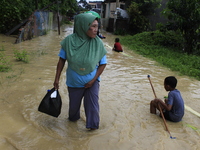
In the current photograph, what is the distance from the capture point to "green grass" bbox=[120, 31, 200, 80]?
7.41 metres

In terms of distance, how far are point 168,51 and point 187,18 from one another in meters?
1.89

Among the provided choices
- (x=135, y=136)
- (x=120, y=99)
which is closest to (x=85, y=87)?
(x=135, y=136)

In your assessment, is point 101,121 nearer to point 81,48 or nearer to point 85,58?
point 85,58

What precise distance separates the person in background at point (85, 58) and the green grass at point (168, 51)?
483 centimetres

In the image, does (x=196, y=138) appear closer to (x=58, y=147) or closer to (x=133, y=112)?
(x=133, y=112)

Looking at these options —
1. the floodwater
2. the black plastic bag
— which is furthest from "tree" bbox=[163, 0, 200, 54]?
the black plastic bag

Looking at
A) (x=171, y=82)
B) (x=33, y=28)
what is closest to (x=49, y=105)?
(x=171, y=82)

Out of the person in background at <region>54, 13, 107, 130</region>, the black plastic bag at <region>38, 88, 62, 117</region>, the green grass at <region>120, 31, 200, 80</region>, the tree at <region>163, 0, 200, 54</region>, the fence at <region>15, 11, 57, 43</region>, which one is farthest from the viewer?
the fence at <region>15, 11, 57, 43</region>

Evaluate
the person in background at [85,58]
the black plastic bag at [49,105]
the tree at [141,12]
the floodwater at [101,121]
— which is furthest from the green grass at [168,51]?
the black plastic bag at [49,105]

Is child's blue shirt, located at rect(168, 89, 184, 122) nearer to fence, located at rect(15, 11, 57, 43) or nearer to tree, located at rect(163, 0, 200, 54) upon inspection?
tree, located at rect(163, 0, 200, 54)

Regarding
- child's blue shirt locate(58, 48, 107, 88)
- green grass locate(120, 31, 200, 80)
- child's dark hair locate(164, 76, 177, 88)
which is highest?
child's blue shirt locate(58, 48, 107, 88)

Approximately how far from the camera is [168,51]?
1080 centimetres

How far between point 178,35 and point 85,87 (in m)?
12.4

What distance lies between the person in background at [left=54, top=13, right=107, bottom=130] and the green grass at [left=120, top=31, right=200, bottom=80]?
4.83 m
